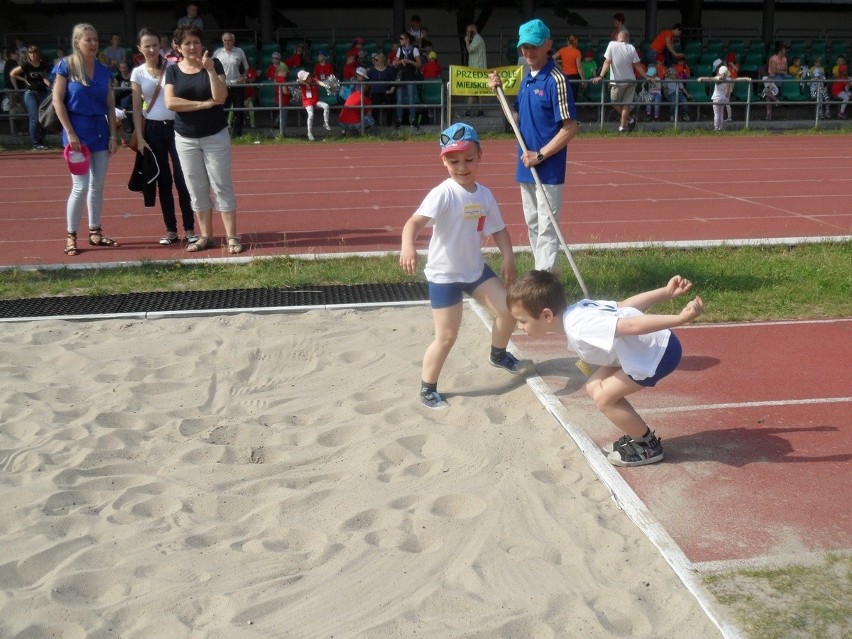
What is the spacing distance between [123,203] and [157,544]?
30.3 ft

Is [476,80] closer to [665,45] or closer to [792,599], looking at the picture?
[665,45]

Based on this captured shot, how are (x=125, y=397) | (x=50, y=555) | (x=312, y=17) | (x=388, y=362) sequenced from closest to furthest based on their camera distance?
(x=50, y=555)
(x=125, y=397)
(x=388, y=362)
(x=312, y=17)

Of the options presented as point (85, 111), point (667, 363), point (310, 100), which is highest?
point (310, 100)

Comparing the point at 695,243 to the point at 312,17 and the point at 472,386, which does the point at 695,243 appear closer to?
the point at 472,386

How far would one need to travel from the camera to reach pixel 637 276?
25.6 feet

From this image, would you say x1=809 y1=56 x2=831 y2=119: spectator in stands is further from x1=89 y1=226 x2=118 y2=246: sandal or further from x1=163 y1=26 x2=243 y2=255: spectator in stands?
x1=89 y1=226 x2=118 y2=246: sandal

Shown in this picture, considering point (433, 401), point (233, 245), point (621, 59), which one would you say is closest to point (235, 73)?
point (621, 59)

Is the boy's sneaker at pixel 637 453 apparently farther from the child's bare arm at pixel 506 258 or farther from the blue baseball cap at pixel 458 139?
the blue baseball cap at pixel 458 139

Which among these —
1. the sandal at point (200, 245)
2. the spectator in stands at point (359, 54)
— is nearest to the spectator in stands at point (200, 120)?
the sandal at point (200, 245)

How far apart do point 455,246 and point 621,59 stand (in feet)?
53.9

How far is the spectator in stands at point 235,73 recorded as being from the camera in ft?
59.3

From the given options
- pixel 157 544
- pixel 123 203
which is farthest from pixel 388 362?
pixel 123 203

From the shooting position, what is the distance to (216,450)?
4887 millimetres

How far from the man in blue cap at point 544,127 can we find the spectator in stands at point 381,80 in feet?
44.6
